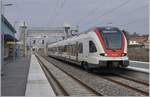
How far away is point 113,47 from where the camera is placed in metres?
23.8

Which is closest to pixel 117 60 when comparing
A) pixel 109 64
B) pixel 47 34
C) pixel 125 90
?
pixel 109 64

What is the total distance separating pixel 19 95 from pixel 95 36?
11394 mm

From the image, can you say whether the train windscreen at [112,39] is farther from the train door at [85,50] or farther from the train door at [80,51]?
the train door at [80,51]

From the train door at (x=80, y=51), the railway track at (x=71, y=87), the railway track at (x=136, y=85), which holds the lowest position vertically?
the railway track at (x=71, y=87)

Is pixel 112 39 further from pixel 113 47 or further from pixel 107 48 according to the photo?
Answer: pixel 107 48

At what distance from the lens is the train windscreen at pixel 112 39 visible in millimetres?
23828

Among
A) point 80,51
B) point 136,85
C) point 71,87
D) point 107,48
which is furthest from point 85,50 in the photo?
point 136,85

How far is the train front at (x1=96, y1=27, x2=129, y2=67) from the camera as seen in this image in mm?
23438

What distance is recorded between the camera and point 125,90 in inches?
649

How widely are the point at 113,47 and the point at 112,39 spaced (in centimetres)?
59

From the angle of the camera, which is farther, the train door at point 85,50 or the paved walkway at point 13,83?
the train door at point 85,50

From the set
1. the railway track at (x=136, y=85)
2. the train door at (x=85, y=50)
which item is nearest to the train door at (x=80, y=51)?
the train door at (x=85, y=50)

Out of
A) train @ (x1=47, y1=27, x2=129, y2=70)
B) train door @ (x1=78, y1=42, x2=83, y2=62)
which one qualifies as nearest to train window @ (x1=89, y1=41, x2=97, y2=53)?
train @ (x1=47, y1=27, x2=129, y2=70)

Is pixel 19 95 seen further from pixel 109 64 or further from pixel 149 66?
pixel 149 66
